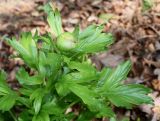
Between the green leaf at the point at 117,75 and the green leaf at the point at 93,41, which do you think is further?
the green leaf at the point at 117,75

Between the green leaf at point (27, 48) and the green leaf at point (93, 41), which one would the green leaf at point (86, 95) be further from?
the green leaf at point (27, 48)

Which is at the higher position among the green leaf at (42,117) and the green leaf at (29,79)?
the green leaf at (29,79)

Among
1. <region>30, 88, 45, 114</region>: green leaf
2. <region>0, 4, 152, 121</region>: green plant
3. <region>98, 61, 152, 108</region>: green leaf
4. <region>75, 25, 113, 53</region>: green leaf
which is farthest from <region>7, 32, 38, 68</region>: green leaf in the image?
<region>98, 61, 152, 108</region>: green leaf

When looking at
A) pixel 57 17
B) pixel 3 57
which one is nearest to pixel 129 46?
pixel 3 57

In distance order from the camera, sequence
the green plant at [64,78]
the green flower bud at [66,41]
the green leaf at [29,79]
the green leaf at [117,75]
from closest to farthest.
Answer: the green flower bud at [66,41], the green plant at [64,78], the green leaf at [29,79], the green leaf at [117,75]

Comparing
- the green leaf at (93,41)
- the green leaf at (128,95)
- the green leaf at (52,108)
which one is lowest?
the green leaf at (52,108)

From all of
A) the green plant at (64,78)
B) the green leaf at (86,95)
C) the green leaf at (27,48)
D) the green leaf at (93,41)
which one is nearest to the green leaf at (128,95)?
the green plant at (64,78)

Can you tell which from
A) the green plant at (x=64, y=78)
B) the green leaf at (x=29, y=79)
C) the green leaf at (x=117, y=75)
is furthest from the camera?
the green leaf at (x=117, y=75)

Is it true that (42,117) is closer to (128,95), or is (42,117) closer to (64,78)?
(64,78)
